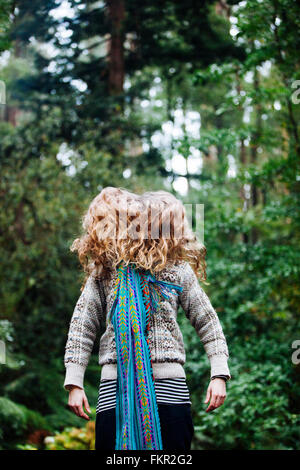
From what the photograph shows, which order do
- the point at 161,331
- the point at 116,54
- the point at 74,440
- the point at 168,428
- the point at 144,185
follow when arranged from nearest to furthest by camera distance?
the point at 168,428, the point at 161,331, the point at 74,440, the point at 144,185, the point at 116,54

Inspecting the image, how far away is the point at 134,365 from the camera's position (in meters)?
2.06

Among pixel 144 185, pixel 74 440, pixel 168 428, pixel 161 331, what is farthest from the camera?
pixel 144 185

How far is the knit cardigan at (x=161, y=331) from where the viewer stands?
215 cm

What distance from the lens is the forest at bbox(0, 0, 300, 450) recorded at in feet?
15.4

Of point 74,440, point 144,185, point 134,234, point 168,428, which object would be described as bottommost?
point 74,440

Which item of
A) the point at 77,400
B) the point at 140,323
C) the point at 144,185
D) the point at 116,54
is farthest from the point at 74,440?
the point at 116,54

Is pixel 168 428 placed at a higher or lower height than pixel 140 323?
lower

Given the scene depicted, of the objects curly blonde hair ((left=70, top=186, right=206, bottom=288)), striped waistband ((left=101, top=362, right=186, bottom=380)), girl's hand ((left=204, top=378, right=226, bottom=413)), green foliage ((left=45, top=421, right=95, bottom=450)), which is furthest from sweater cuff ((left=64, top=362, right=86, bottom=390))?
green foliage ((left=45, top=421, right=95, bottom=450))

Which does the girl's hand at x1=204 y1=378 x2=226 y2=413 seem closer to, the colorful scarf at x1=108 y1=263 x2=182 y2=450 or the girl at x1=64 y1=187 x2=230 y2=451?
the girl at x1=64 y1=187 x2=230 y2=451

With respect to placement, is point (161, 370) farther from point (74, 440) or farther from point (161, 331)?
point (74, 440)

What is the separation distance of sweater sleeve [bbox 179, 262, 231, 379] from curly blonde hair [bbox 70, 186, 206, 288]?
0.17m

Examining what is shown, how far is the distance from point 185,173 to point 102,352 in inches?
312

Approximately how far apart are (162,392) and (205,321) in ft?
1.38

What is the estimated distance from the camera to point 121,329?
210cm
